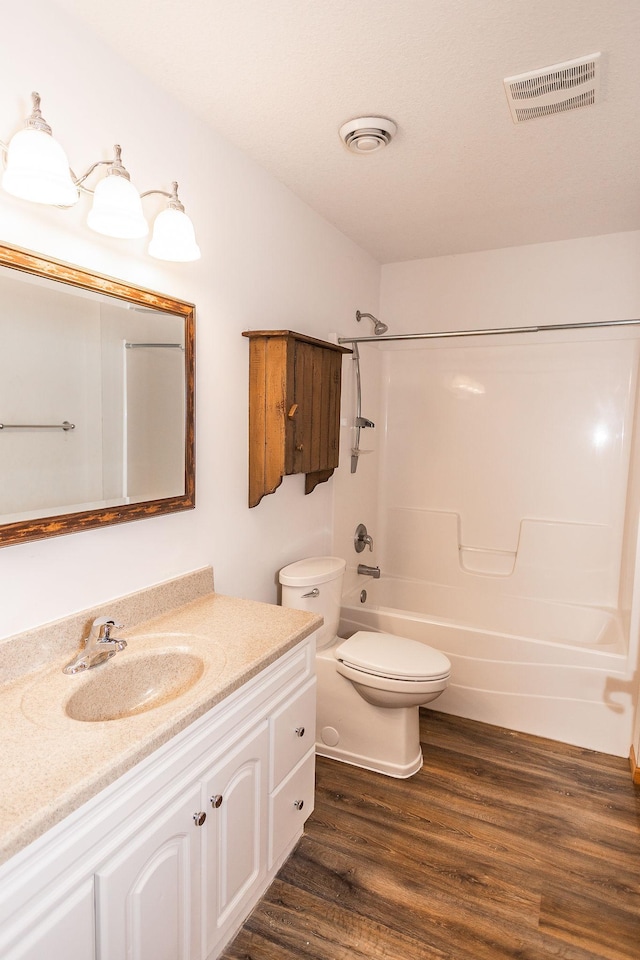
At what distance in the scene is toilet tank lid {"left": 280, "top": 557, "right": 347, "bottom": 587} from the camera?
7.52 feet

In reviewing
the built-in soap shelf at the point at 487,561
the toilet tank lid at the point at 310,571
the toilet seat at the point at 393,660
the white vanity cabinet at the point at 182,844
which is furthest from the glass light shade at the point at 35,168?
the built-in soap shelf at the point at 487,561

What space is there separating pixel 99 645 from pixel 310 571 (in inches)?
43.1

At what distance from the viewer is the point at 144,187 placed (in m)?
1.61

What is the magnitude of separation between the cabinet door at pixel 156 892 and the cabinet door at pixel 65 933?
24 mm

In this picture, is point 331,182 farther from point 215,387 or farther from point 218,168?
point 215,387

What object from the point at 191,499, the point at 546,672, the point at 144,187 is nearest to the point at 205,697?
the point at 191,499

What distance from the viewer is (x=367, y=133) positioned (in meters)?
1.82

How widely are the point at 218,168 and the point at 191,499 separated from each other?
3.81 feet

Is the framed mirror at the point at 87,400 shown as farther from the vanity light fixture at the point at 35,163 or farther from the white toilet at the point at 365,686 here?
the white toilet at the point at 365,686

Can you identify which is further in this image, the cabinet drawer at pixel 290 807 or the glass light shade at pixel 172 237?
the cabinet drawer at pixel 290 807

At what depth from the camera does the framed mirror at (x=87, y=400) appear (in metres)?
1.28

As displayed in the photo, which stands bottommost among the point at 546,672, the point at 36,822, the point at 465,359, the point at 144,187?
the point at 546,672

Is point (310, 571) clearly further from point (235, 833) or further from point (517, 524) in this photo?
point (517, 524)

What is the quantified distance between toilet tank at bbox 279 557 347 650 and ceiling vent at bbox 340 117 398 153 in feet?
5.38
